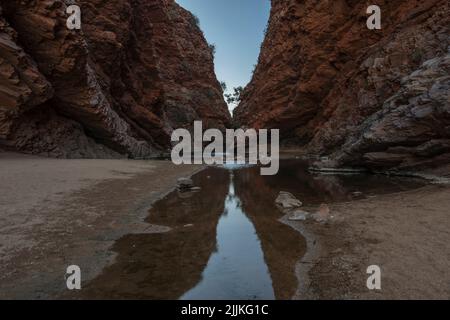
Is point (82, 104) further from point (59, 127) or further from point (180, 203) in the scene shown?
point (180, 203)

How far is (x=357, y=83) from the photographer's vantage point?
3022cm

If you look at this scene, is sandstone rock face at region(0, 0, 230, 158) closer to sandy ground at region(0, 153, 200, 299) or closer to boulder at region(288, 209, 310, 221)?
sandy ground at region(0, 153, 200, 299)

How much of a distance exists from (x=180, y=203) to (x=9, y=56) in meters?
13.8

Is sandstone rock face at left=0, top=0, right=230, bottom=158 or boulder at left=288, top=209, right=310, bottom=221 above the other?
sandstone rock face at left=0, top=0, right=230, bottom=158

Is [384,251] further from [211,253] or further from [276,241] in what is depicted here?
[211,253]
